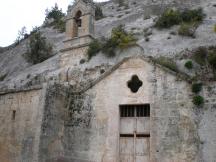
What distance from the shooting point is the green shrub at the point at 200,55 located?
2222cm

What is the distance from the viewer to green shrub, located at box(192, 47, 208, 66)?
22219mm

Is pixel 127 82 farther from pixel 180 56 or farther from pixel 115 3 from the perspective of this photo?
pixel 115 3

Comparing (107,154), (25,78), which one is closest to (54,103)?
(107,154)

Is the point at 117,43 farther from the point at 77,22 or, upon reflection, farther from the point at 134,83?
the point at 134,83

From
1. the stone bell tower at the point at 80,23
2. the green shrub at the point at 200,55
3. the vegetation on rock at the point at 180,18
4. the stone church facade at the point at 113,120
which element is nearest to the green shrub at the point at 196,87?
the stone church facade at the point at 113,120

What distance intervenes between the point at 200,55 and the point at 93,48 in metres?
7.59

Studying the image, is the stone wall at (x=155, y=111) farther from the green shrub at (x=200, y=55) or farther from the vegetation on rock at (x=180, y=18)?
the vegetation on rock at (x=180, y=18)

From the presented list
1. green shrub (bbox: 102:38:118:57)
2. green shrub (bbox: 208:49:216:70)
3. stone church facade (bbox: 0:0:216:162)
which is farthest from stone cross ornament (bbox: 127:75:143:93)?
green shrub (bbox: 102:38:118:57)

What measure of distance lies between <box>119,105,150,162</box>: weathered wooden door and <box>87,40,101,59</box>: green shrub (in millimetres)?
8748

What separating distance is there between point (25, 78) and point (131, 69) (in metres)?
16.2

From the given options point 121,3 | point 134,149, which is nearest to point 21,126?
point 134,149

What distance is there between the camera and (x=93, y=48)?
24484 mm

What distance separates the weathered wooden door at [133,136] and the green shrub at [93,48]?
8748 millimetres

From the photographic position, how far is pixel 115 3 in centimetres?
4728
